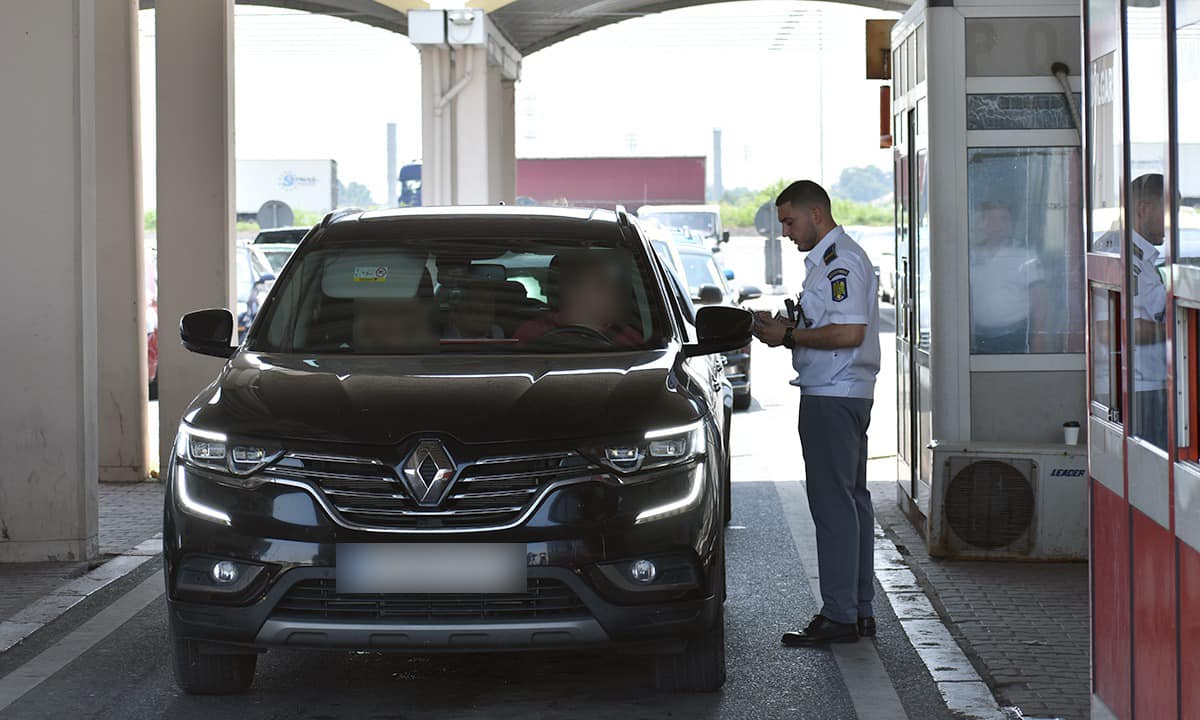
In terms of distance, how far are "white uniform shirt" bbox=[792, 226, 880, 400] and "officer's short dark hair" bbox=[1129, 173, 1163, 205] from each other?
82.6 inches

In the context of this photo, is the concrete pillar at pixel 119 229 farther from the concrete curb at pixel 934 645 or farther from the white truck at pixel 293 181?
the white truck at pixel 293 181

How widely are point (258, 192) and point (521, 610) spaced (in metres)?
54.5

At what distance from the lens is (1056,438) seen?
9.20 m

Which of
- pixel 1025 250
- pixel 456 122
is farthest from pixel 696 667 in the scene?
pixel 456 122

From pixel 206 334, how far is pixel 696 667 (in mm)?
2183

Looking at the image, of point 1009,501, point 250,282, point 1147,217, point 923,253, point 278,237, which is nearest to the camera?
point 1147,217

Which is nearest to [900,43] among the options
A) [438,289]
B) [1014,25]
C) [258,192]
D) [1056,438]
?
[1014,25]

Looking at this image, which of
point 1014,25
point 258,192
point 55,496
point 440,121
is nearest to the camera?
point 55,496

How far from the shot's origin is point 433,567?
16.9 ft

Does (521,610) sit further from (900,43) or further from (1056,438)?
(900,43)

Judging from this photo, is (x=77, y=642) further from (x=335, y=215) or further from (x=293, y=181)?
(x=293, y=181)

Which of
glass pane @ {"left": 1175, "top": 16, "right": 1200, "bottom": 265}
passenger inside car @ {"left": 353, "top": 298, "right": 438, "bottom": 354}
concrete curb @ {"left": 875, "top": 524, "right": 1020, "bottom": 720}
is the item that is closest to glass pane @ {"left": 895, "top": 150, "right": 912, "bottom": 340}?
concrete curb @ {"left": 875, "top": 524, "right": 1020, "bottom": 720}

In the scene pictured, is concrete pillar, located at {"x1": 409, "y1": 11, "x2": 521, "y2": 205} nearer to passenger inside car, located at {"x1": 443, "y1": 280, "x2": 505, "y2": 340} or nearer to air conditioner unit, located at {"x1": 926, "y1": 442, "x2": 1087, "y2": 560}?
air conditioner unit, located at {"x1": 926, "y1": 442, "x2": 1087, "y2": 560}

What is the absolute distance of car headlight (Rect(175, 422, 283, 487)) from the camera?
5270 mm
